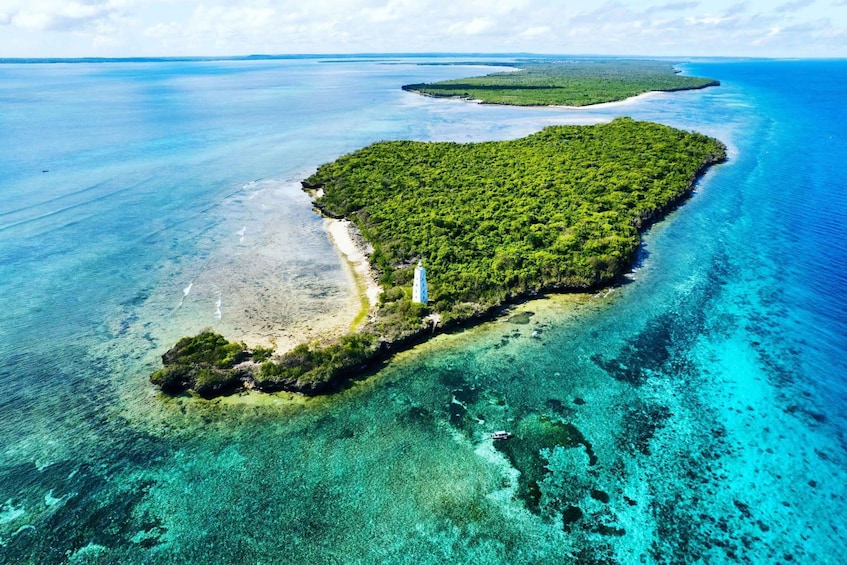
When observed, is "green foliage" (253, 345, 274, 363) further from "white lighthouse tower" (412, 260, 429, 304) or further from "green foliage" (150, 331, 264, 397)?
"white lighthouse tower" (412, 260, 429, 304)

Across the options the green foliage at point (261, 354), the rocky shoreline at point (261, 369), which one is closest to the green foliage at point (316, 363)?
the rocky shoreline at point (261, 369)

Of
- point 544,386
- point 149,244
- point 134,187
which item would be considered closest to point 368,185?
point 149,244

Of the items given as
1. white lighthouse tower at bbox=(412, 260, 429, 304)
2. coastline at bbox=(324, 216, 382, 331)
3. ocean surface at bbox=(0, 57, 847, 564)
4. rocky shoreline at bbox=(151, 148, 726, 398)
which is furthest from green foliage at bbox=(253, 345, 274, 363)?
white lighthouse tower at bbox=(412, 260, 429, 304)

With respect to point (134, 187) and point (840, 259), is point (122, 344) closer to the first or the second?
point (134, 187)

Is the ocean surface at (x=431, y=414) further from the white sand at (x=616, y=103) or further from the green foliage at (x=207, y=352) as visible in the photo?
the white sand at (x=616, y=103)

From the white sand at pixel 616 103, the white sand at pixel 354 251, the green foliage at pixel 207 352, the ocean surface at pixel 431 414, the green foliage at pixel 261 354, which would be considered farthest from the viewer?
the white sand at pixel 616 103

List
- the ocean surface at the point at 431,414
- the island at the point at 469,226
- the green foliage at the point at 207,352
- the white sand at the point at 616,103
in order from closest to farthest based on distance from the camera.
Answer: the ocean surface at the point at 431,414 → the green foliage at the point at 207,352 → the island at the point at 469,226 → the white sand at the point at 616,103
